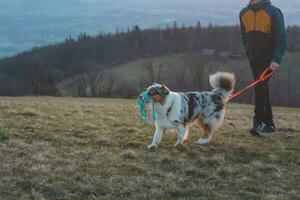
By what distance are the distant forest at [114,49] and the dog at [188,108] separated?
222ft

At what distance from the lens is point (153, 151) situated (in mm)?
9039

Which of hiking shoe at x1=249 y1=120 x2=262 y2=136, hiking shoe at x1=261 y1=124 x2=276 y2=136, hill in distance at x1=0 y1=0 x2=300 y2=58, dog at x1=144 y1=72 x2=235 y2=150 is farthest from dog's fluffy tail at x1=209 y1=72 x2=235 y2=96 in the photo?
hill in distance at x1=0 y1=0 x2=300 y2=58

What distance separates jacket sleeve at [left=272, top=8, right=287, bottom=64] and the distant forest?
67.7m

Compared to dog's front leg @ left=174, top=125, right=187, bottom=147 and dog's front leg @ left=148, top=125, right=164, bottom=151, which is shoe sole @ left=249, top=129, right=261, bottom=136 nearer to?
dog's front leg @ left=174, top=125, right=187, bottom=147

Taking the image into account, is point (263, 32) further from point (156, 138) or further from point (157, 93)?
point (156, 138)

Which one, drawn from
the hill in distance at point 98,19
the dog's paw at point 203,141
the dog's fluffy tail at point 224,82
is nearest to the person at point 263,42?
the dog's fluffy tail at point 224,82

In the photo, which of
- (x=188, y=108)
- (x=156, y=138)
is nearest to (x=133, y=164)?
(x=156, y=138)

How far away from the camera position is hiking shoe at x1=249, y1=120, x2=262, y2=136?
11027 mm

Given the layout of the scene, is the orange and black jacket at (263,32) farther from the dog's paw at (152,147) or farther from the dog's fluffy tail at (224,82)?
the dog's paw at (152,147)

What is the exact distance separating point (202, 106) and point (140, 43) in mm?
106969

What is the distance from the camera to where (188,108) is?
968cm

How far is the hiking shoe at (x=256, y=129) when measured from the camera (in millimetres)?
11027

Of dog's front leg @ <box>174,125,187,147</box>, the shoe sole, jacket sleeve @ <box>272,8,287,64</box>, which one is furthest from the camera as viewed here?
the shoe sole

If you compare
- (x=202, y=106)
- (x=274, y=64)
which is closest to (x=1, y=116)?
(x=202, y=106)
